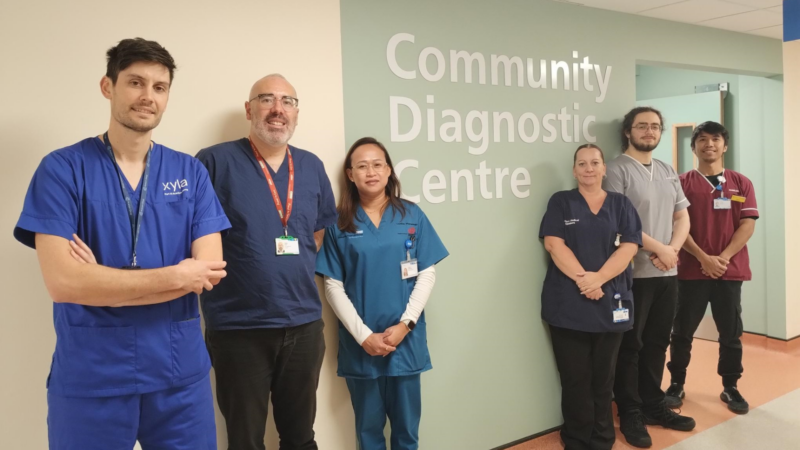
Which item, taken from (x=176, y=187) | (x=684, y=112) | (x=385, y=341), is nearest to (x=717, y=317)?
(x=684, y=112)

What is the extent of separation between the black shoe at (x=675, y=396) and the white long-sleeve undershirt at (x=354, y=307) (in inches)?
86.4

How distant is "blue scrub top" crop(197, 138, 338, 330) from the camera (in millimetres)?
2113

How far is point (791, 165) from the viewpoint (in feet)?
16.4

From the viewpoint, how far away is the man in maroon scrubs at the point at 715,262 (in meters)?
3.77

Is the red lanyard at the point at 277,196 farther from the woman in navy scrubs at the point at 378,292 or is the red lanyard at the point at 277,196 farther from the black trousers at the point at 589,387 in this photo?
the black trousers at the point at 589,387

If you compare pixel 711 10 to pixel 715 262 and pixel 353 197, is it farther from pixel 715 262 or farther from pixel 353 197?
pixel 353 197

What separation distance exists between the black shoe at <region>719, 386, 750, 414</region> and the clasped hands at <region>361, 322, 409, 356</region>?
2.52 meters

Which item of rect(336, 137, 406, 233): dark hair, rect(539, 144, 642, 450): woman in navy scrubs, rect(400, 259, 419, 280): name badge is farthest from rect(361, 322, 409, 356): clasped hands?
rect(539, 144, 642, 450): woman in navy scrubs

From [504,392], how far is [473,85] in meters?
1.69

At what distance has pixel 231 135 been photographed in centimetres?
235

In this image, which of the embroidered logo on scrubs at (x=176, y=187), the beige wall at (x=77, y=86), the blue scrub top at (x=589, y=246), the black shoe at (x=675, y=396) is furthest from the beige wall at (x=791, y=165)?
the embroidered logo on scrubs at (x=176, y=187)

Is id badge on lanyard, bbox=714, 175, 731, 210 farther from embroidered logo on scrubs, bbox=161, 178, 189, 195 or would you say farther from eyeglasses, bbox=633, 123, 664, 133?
embroidered logo on scrubs, bbox=161, 178, 189, 195

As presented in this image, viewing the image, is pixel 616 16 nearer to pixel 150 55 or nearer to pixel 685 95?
pixel 685 95

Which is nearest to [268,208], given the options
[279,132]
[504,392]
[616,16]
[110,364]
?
[279,132]
